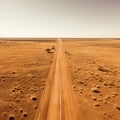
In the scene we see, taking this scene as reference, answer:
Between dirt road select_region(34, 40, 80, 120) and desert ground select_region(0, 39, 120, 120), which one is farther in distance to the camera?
desert ground select_region(0, 39, 120, 120)

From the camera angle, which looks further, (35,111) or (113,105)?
(113,105)

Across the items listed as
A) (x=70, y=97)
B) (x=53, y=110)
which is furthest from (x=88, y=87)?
(x=53, y=110)

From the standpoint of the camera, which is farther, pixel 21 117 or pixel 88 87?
pixel 88 87

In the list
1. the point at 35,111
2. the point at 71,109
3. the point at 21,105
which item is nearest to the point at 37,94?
the point at 21,105

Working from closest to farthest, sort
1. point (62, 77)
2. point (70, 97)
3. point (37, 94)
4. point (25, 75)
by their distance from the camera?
point (70, 97) < point (37, 94) < point (62, 77) < point (25, 75)

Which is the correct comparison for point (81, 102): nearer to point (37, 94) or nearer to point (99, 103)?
point (99, 103)

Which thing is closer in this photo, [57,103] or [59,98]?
[57,103]

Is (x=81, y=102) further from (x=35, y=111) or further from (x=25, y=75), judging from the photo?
(x=25, y=75)

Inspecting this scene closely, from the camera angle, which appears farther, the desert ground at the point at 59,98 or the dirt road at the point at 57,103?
the desert ground at the point at 59,98

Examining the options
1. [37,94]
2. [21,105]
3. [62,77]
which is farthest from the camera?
[62,77]
